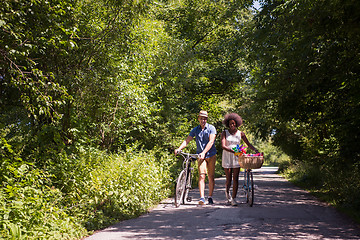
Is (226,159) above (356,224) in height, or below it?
above

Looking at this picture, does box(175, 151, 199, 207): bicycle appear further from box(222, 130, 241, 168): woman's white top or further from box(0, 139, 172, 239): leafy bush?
Answer: box(222, 130, 241, 168): woman's white top

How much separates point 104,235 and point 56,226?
2.69ft

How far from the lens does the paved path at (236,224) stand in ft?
21.2

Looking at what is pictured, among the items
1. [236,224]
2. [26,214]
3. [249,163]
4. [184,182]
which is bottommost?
[236,224]

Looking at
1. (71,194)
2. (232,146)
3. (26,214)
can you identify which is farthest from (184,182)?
(26,214)

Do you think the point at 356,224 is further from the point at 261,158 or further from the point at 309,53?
the point at 309,53

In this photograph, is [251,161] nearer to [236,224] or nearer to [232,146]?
[232,146]

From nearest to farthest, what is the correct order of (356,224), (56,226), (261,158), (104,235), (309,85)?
(56,226), (104,235), (356,224), (261,158), (309,85)

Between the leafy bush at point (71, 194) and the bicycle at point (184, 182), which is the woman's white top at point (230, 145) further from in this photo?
the leafy bush at point (71, 194)

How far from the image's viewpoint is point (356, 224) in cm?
741

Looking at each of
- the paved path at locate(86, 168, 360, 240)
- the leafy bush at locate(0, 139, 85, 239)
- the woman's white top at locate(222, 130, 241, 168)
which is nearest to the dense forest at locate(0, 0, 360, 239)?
the leafy bush at locate(0, 139, 85, 239)

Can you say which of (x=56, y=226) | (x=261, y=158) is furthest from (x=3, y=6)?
(x=261, y=158)

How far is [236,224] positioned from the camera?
7340mm

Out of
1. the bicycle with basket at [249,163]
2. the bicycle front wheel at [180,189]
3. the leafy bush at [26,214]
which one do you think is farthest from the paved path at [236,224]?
the leafy bush at [26,214]
